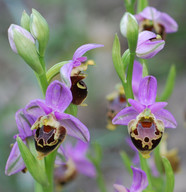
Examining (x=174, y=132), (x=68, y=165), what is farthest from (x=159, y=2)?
(x=68, y=165)

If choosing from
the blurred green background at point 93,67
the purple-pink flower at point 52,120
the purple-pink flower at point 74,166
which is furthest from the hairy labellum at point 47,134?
the blurred green background at point 93,67

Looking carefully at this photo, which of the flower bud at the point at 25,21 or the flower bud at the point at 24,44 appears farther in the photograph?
the flower bud at the point at 25,21

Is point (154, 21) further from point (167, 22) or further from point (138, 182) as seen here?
point (138, 182)

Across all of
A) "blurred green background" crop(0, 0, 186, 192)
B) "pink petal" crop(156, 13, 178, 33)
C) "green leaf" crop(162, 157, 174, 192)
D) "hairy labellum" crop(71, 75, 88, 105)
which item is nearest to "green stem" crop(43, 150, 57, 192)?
"hairy labellum" crop(71, 75, 88, 105)

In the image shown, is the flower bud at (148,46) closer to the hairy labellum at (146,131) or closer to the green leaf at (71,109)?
the hairy labellum at (146,131)

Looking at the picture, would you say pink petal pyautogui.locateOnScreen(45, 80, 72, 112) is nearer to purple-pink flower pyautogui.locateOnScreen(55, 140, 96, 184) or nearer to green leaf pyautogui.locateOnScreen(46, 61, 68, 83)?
green leaf pyautogui.locateOnScreen(46, 61, 68, 83)

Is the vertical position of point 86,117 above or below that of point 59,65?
below

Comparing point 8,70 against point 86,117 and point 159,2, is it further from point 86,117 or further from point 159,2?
point 159,2
